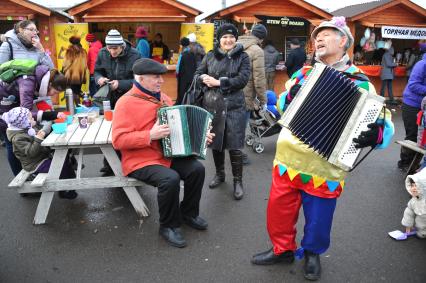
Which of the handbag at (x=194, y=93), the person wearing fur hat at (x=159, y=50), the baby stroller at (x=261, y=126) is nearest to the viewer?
the handbag at (x=194, y=93)

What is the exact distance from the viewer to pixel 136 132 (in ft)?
10.7

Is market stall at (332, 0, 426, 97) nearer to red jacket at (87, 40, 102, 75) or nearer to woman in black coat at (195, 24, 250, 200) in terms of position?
red jacket at (87, 40, 102, 75)

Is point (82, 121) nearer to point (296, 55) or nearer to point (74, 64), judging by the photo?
point (74, 64)

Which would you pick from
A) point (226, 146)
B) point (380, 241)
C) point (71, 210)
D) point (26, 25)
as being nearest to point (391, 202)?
Answer: point (380, 241)

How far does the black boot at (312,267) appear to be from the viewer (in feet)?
9.50

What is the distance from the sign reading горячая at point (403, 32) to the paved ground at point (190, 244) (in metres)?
7.87

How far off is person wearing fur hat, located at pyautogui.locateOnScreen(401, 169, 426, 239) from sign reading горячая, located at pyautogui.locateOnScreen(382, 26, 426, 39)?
886 centimetres

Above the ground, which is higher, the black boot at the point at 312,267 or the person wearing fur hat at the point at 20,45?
the person wearing fur hat at the point at 20,45

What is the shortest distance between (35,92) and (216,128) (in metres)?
2.00

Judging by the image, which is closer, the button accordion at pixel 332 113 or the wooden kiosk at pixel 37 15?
the button accordion at pixel 332 113

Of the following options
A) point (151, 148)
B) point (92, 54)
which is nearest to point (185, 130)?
point (151, 148)

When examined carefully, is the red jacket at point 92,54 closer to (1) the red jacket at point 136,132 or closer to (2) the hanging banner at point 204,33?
(2) the hanging banner at point 204,33

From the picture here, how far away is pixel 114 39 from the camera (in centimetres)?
441

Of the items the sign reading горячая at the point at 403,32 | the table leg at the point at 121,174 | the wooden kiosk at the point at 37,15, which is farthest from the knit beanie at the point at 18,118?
the sign reading горячая at the point at 403,32
